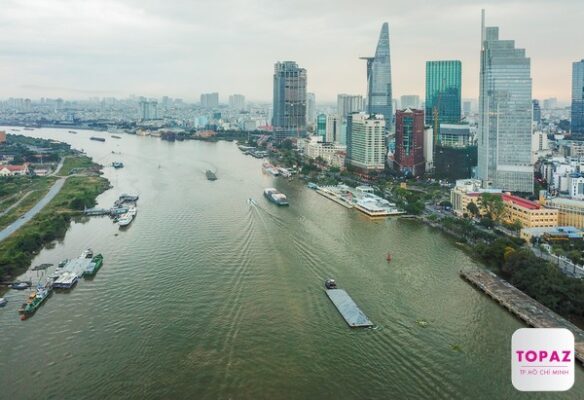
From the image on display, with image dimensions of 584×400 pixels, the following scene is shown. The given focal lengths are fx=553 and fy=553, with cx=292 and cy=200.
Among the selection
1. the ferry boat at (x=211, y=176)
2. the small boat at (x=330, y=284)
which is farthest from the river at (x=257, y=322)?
the ferry boat at (x=211, y=176)

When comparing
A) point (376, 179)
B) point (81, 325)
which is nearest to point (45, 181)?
point (376, 179)

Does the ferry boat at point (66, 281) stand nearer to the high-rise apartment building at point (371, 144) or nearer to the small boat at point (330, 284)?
the small boat at point (330, 284)

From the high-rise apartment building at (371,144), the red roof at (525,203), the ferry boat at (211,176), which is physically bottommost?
the red roof at (525,203)

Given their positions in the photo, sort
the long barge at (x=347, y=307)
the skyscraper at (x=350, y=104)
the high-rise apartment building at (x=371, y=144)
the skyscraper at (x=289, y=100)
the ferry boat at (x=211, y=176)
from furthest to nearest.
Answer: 1. the skyscraper at (x=350, y=104)
2. the skyscraper at (x=289, y=100)
3. the high-rise apartment building at (x=371, y=144)
4. the ferry boat at (x=211, y=176)
5. the long barge at (x=347, y=307)

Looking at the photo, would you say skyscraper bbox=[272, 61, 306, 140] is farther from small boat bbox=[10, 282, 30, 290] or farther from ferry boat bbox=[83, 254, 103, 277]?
small boat bbox=[10, 282, 30, 290]

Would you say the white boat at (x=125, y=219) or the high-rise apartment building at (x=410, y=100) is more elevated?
the high-rise apartment building at (x=410, y=100)

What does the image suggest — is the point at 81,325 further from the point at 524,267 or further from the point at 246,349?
the point at 524,267

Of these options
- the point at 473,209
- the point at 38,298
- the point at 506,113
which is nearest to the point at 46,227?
the point at 38,298
